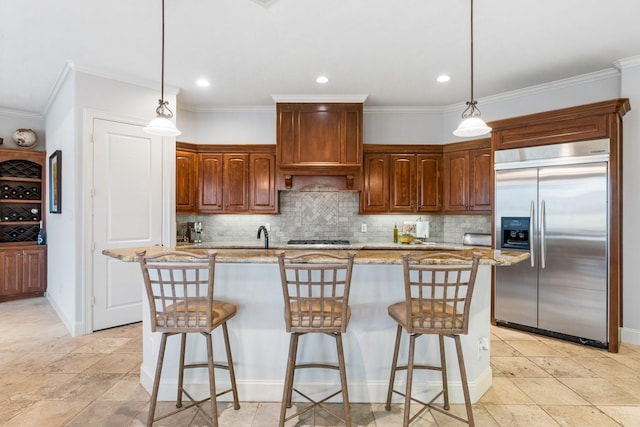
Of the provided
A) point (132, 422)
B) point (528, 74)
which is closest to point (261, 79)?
point (528, 74)

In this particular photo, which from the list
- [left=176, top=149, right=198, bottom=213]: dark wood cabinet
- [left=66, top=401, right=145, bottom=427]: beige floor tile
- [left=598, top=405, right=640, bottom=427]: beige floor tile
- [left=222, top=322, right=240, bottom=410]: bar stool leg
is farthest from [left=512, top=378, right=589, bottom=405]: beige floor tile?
[left=176, top=149, right=198, bottom=213]: dark wood cabinet

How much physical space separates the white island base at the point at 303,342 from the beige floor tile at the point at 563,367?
37.2 inches

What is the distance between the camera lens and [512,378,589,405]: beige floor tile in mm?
2412

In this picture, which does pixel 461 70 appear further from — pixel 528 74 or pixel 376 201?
pixel 376 201

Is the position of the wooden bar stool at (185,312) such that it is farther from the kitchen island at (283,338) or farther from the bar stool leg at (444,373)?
the bar stool leg at (444,373)

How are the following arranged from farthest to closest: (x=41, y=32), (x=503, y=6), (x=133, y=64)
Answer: (x=133, y=64) → (x=41, y=32) → (x=503, y=6)

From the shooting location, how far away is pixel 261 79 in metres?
4.00

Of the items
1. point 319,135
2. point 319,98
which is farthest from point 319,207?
point 319,98

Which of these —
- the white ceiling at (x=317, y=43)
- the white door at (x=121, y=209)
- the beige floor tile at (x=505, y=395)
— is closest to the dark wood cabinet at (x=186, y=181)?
the white door at (x=121, y=209)

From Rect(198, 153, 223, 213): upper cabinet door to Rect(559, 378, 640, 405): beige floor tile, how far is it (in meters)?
4.25

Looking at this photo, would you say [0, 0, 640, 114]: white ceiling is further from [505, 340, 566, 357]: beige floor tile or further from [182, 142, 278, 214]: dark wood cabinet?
[505, 340, 566, 357]: beige floor tile

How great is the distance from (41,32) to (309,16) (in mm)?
2332

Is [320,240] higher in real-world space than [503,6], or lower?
lower

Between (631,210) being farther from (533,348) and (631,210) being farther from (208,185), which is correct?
(208,185)
